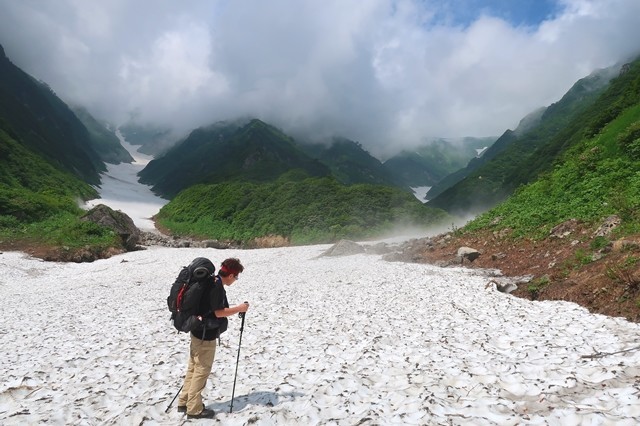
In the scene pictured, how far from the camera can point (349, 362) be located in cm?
1205

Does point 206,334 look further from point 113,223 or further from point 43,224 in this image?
point 43,224

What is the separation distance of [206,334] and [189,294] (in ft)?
3.47

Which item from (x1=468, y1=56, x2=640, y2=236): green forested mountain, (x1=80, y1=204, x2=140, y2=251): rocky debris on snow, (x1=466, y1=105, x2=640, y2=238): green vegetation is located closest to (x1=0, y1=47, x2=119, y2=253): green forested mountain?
(x1=80, y1=204, x2=140, y2=251): rocky debris on snow

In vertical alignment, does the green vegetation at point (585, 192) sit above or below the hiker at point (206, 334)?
Answer: above

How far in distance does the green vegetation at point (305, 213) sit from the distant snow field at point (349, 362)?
4630 centimetres

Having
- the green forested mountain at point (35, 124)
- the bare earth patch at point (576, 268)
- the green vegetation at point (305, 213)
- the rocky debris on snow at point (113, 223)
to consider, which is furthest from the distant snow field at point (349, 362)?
the green forested mountain at point (35, 124)

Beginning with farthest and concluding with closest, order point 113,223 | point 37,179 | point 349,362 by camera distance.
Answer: point 37,179, point 113,223, point 349,362

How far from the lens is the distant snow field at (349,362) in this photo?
8672mm

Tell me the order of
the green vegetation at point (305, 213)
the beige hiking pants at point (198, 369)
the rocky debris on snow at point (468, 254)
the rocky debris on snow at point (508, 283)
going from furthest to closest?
1. the green vegetation at point (305, 213)
2. the rocky debris on snow at point (468, 254)
3. the rocky debris on snow at point (508, 283)
4. the beige hiking pants at point (198, 369)

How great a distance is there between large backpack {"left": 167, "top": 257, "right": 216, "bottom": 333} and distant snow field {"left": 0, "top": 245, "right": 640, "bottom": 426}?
2.57 meters

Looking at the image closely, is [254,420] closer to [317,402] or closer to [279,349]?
[317,402]

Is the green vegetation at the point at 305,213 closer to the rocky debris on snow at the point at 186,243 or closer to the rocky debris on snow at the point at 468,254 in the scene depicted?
the rocky debris on snow at the point at 186,243

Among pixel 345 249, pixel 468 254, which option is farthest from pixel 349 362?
pixel 345 249

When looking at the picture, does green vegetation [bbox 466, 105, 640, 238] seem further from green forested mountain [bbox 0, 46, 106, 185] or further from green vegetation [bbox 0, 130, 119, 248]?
green forested mountain [bbox 0, 46, 106, 185]
